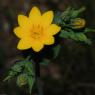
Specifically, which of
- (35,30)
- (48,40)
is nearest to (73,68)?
(35,30)

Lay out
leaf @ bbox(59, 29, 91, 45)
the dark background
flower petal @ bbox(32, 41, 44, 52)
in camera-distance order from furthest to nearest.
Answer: the dark background, leaf @ bbox(59, 29, 91, 45), flower petal @ bbox(32, 41, 44, 52)

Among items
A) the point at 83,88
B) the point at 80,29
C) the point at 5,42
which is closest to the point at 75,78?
the point at 83,88

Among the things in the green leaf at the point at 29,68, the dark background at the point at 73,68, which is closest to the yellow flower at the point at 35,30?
the green leaf at the point at 29,68

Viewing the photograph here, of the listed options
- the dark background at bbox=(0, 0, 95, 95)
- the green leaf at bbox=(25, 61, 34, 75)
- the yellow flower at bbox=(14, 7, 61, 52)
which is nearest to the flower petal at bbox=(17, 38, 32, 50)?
the yellow flower at bbox=(14, 7, 61, 52)

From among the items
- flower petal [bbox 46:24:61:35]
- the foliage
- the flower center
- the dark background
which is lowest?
the dark background

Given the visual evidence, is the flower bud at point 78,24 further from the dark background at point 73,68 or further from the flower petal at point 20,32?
the dark background at point 73,68

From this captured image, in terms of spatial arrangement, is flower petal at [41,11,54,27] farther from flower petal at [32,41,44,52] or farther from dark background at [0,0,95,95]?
dark background at [0,0,95,95]

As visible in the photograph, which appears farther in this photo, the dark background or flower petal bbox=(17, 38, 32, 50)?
the dark background

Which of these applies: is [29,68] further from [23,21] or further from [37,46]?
[23,21]

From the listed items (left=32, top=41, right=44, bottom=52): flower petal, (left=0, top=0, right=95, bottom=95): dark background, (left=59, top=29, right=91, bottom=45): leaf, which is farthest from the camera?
(left=0, top=0, right=95, bottom=95): dark background
